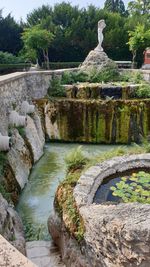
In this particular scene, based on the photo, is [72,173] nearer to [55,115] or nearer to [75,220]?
[75,220]

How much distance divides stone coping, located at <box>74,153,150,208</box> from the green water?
1559 mm

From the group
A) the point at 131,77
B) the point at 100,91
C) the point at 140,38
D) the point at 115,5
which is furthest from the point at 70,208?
the point at 115,5

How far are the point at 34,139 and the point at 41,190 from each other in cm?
281

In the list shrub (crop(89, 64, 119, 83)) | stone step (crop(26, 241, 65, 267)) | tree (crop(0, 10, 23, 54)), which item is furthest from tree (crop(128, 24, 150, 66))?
stone step (crop(26, 241, 65, 267))

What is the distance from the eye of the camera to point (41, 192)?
921 cm

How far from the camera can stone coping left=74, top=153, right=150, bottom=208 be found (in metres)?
5.97

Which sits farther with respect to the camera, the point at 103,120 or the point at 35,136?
Answer: the point at 103,120

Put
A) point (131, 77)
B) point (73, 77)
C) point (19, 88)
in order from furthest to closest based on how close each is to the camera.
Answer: point (131, 77), point (73, 77), point (19, 88)

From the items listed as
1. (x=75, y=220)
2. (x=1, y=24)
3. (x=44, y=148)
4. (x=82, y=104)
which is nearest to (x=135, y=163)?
(x=75, y=220)

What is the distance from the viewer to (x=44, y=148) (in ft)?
43.0

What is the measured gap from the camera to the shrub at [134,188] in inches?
234

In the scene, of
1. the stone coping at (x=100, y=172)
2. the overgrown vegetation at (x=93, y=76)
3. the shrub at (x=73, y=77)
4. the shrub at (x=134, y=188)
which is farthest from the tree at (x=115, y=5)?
the shrub at (x=134, y=188)

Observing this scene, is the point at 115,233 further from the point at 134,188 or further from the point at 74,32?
the point at 74,32

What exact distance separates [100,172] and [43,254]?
1.89 meters
